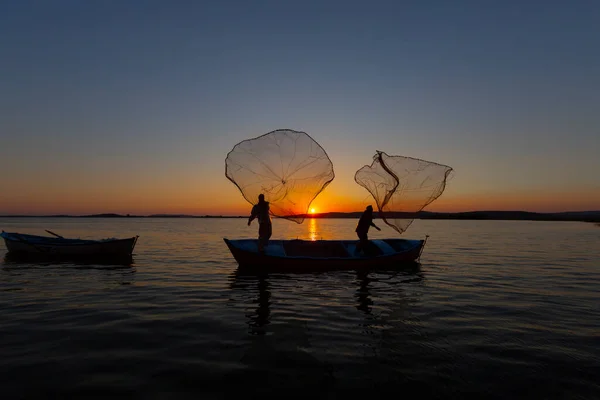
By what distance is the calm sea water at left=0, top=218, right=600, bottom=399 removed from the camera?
6711mm

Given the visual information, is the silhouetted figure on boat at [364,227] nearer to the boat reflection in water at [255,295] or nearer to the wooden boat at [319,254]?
the wooden boat at [319,254]

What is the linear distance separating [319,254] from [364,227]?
3.32 m

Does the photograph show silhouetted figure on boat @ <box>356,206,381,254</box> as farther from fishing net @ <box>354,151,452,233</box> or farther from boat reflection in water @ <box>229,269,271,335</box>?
boat reflection in water @ <box>229,269,271,335</box>

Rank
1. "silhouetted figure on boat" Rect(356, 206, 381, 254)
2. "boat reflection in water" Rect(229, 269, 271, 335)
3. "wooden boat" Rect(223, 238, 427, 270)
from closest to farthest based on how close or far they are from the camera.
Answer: "boat reflection in water" Rect(229, 269, 271, 335)
"wooden boat" Rect(223, 238, 427, 270)
"silhouetted figure on boat" Rect(356, 206, 381, 254)

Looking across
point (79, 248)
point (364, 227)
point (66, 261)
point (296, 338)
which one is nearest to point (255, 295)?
point (296, 338)

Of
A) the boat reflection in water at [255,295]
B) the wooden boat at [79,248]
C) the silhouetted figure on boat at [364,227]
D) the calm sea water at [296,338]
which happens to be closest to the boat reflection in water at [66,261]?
the wooden boat at [79,248]

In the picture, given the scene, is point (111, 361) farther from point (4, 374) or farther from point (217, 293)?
point (217, 293)

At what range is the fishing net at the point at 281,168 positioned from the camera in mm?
17750

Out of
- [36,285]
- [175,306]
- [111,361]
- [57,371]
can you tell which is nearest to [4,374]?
[57,371]

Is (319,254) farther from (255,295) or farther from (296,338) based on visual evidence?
(296,338)

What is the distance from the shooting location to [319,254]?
23.9m

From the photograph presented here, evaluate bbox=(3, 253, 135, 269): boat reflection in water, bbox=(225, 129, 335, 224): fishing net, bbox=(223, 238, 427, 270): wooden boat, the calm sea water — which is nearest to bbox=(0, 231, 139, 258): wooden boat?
bbox=(3, 253, 135, 269): boat reflection in water

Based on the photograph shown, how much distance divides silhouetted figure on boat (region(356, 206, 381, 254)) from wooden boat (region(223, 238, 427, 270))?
1.22 ft

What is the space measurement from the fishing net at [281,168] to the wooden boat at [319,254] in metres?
3.12
